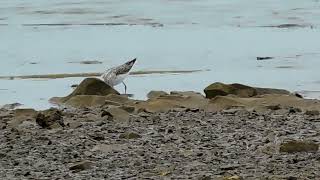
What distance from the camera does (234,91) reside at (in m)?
12.0

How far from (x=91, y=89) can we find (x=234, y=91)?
1.90 metres

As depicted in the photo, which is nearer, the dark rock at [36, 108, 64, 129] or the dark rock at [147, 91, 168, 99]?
the dark rock at [36, 108, 64, 129]

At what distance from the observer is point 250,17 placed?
23.5 m

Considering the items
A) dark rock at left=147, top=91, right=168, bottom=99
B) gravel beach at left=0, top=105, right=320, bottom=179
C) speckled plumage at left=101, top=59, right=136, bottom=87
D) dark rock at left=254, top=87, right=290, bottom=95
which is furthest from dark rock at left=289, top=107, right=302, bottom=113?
speckled plumage at left=101, top=59, right=136, bottom=87

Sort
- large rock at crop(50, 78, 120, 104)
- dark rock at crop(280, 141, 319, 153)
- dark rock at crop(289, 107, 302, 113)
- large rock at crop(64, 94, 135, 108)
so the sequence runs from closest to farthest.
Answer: dark rock at crop(280, 141, 319, 153) < dark rock at crop(289, 107, 302, 113) < large rock at crop(64, 94, 135, 108) < large rock at crop(50, 78, 120, 104)

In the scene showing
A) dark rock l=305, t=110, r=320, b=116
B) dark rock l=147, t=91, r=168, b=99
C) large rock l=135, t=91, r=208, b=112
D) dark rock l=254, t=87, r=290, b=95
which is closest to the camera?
dark rock l=305, t=110, r=320, b=116

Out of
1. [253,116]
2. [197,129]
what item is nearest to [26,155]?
[197,129]

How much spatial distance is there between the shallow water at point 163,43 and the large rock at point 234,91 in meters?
0.65

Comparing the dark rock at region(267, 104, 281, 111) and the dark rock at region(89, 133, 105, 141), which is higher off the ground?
the dark rock at region(267, 104, 281, 111)

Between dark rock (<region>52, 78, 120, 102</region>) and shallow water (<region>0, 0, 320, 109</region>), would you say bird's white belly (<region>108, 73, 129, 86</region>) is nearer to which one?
shallow water (<region>0, 0, 320, 109</region>)

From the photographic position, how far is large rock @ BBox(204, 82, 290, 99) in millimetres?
11891

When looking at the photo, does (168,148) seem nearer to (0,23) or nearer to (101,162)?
(101,162)

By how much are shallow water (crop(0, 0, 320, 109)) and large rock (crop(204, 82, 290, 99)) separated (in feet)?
2.12

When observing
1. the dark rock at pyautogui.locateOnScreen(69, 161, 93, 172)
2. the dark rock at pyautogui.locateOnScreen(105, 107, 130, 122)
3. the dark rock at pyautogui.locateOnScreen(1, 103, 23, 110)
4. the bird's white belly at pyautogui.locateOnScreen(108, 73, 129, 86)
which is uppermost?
the bird's white belly at pyautogui.locateOnScreen(108, 73, 129, 86)
